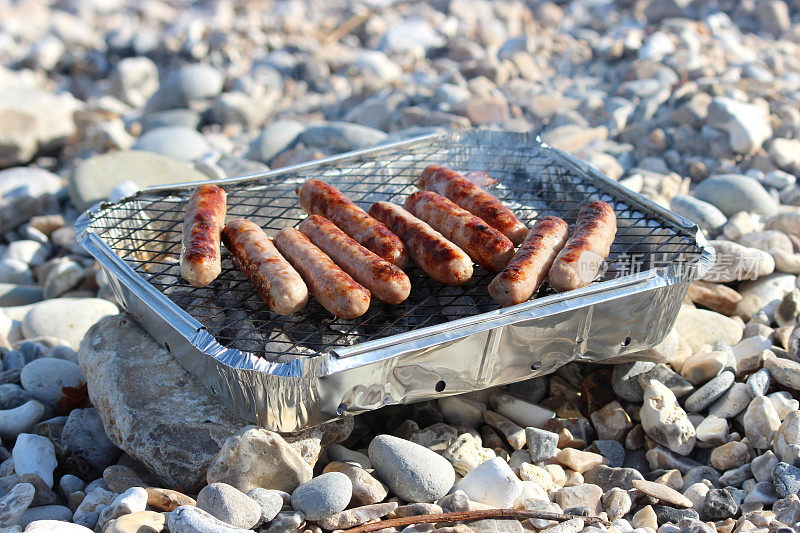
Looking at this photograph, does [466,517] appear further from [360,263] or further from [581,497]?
[360,263]

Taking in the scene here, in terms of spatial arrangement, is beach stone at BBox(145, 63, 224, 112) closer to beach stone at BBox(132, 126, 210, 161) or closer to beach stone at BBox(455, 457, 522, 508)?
beach stone at BBox(132, 126, 210, 161)

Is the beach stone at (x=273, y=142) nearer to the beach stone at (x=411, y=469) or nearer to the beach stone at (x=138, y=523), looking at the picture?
the beach stone at (x=411, y=469)

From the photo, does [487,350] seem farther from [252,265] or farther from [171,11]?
[171,11]

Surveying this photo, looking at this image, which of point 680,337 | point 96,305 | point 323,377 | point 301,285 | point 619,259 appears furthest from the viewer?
point 96,305

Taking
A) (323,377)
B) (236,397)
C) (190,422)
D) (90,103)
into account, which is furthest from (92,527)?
(90,103)

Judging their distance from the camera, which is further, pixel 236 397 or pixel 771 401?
pixel 771 401

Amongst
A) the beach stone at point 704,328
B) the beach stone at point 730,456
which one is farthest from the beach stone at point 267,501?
the beach stone at point 704,328

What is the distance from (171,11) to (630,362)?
15830 millimetres

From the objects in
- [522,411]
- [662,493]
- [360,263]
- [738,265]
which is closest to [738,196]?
[738,265]

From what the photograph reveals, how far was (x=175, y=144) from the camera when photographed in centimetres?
815

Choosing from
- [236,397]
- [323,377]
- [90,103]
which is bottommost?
[90,103]

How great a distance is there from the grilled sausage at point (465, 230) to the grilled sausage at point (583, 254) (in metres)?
0.28

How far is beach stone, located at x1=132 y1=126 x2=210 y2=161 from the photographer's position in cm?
803

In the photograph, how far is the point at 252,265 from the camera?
358 cm
